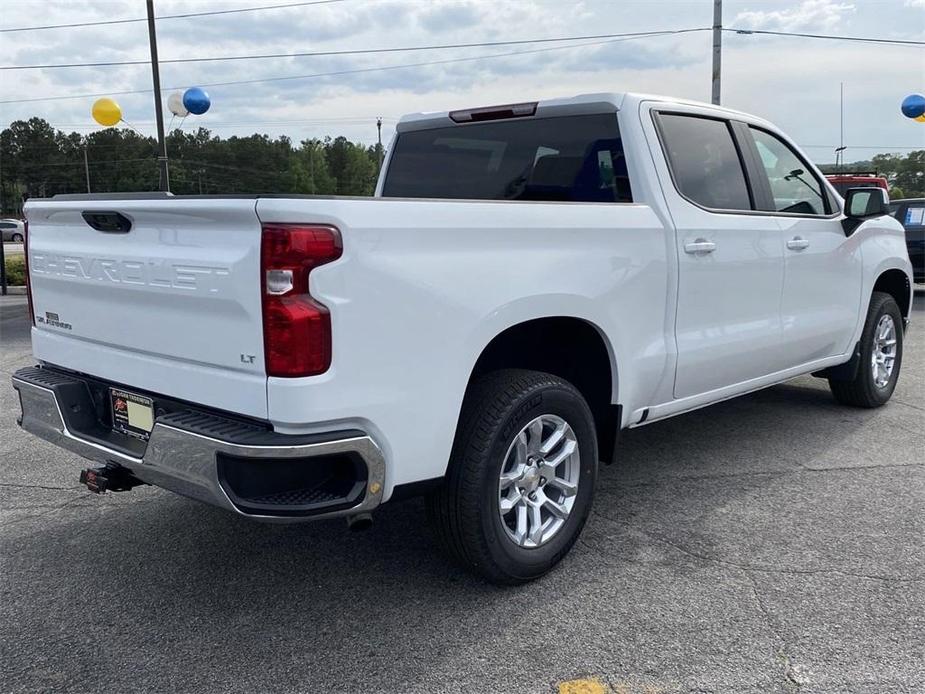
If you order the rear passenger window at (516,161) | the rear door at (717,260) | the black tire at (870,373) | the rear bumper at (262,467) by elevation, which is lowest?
the black tire at (870,373)

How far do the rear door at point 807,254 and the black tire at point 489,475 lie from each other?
2016mm

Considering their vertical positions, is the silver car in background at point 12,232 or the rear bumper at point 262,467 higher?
the rear bumper at point 262,467

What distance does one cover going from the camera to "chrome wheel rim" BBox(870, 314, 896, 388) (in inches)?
230

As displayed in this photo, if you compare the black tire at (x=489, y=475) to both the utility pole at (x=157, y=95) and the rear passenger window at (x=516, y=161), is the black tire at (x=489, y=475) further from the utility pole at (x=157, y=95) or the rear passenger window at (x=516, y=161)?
the utility pole at (x=157, y=95)

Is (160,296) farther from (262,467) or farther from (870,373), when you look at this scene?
(870,373)

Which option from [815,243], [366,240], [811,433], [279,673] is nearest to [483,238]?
[366,240]

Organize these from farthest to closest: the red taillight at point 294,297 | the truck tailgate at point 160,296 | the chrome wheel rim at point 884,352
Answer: the chrome wheel rim at point 884,352 < the truck tailgate at point 160,296 < the red taillight at point 294,297

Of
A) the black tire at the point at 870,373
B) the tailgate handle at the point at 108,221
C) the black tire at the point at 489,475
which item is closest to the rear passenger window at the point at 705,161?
the black tire at the point at 489,475

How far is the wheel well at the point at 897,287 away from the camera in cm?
593

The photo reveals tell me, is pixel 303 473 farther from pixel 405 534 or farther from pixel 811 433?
pixel 811 433

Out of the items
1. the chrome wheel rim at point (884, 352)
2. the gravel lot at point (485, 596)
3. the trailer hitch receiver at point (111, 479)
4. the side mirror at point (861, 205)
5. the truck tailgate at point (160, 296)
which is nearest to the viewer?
the truck tailgate at point (160, 296)

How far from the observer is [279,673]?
2.69 meters

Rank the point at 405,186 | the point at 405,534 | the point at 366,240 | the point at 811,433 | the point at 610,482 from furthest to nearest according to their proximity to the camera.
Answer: the point at 811,433 < the point at 405,186 < the point at 610,482 < the point at 405,534 < the point at 366,240

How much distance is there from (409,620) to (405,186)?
102 inches
